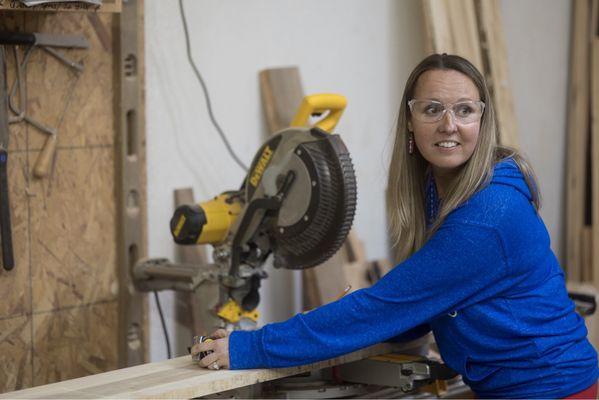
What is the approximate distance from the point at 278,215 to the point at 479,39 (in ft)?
7.50

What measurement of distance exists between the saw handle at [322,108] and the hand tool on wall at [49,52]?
2.41ft

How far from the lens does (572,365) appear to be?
2.38 meters

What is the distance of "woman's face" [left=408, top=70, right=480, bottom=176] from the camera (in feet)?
7.80

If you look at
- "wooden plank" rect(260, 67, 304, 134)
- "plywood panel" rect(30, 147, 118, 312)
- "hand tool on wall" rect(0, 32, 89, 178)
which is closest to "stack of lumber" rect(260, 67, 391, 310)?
"wooden plank" rect(260, 67, 304, 134)

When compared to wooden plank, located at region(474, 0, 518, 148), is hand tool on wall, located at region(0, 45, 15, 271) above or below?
below

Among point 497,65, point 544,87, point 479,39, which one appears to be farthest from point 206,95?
point 544,87

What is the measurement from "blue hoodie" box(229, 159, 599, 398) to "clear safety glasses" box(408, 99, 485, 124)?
0.14m

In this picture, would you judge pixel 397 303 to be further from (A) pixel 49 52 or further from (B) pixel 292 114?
(B) pixel 292 114

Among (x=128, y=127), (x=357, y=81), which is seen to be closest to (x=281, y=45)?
(x=357, y=81)

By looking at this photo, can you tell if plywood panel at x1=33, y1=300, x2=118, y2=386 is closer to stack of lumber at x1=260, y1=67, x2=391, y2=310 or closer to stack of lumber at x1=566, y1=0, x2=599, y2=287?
stack of lumber at x1=260, y1=67, x2=391, y2=310

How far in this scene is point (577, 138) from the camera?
539 cm

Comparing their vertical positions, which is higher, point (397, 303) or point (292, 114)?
point (292, 114)

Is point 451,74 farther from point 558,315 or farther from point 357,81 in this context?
point 357,81

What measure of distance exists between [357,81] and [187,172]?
1.03 metres
